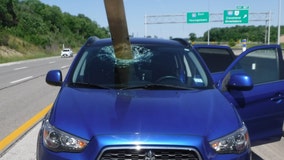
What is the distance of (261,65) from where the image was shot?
568cm

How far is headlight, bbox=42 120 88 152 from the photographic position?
9.35 feet

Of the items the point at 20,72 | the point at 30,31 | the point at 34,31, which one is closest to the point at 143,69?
the point at 20,72

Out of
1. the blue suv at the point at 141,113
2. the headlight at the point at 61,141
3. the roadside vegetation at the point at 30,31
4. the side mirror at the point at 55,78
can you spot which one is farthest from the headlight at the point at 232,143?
the roadside vegetation at the point at 30,31

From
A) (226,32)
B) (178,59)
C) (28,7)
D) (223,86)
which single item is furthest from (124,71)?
(226,32)

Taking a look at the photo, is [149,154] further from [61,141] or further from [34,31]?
[34,31]

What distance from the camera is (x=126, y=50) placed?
14.7 ft

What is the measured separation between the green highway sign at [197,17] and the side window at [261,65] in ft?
143

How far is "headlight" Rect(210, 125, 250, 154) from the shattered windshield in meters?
0.97

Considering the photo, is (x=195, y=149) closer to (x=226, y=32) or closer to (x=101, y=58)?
(x=101, y=58)

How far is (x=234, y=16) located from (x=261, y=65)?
1675 inches

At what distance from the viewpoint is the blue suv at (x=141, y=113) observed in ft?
9.04

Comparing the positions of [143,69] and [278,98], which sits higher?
[143,69]

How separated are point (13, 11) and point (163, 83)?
210 feet

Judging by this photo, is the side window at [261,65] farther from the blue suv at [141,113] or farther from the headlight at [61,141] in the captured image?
the headlight at [61,141]
